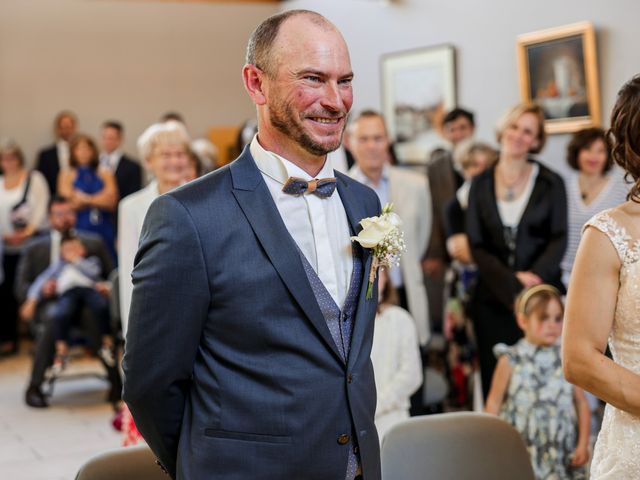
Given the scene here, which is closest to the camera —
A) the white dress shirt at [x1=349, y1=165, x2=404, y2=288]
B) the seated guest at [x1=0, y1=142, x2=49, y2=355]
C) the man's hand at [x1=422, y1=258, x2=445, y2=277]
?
the white dress shirt at [x1=349, y1=165, x2=404, y2=288]

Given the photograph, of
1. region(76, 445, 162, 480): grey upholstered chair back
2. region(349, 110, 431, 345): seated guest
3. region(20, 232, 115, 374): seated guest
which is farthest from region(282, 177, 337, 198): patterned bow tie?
region(20, 232, 115, 374): seated guest

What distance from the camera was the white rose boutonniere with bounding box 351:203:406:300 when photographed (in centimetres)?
197

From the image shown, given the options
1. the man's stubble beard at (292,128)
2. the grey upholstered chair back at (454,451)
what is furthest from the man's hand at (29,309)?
the man's stubble beard at (292,128)

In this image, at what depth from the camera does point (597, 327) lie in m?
2.03

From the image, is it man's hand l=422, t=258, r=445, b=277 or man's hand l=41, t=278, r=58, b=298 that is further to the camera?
man's hand l=41, t=278, r=58, b=298

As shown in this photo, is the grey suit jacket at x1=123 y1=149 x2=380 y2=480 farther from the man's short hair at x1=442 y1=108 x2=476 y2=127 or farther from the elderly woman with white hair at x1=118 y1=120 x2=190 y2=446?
the man's short hair at x1=442 y1=108 x2=476 y2=127

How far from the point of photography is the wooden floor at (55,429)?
17.1 ft

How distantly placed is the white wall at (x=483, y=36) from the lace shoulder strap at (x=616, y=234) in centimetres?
459

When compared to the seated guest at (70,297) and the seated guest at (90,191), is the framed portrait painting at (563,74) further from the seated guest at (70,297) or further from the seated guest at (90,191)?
the seated guest at (90,191)

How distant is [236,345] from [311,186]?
0.35 meters

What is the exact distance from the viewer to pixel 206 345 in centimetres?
186

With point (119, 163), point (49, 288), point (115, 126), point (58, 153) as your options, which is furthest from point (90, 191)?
point (49, 288)

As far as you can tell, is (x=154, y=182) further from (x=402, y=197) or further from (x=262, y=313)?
(x=262, y=313)

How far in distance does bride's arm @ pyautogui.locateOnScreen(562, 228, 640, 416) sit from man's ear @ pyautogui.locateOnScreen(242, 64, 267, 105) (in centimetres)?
75
